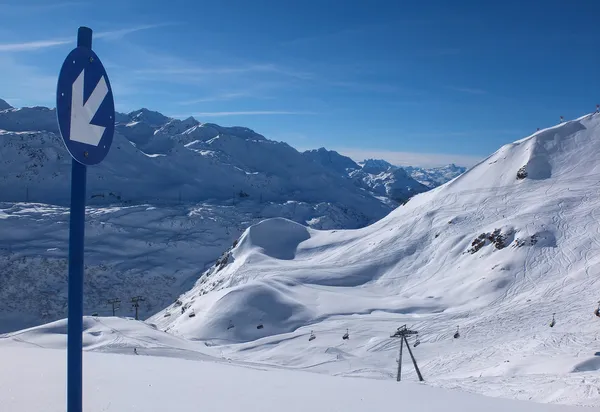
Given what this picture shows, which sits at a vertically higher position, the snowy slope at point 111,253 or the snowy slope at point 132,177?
the snowy slope at point 132,177

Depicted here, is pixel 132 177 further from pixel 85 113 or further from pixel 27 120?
pixel 85 113

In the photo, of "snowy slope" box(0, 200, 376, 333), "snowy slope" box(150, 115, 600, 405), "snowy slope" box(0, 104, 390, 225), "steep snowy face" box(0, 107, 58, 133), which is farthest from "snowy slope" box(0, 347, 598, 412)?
"steep snowy face" box(0, 107, 58, 133)

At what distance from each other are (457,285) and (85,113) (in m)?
43.8

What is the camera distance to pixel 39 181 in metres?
139

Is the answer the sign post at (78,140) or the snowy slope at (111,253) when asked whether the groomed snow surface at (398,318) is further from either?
the snowy slope at (111,253)

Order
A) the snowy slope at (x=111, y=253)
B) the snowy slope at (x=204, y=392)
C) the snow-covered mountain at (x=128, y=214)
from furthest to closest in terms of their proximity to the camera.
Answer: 1. the snow-covered mountain at (x=128, y=214)
2. the snowy slope at (x=111, y=253)
3. the snowy slope at (x=204, y=392)

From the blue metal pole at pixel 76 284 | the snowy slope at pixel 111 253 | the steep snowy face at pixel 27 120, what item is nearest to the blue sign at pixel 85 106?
the blue metal pole at pixel 76 284

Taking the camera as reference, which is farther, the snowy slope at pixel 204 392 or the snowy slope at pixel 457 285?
the snowy slope at pixel 457 285

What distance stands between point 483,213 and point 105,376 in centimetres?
5296

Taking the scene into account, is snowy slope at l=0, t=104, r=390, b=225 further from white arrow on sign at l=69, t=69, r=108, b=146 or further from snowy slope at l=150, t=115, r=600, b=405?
white arrow on sign at l=69, t=69, r=108, b=146

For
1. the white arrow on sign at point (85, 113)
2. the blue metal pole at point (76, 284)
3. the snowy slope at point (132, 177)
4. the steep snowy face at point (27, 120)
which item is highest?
the steep snowy face at point (27, 120)

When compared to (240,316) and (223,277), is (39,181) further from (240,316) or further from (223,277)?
(240,316)

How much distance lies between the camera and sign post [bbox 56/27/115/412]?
10.3 feet

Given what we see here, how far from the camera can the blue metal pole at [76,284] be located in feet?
10.5
